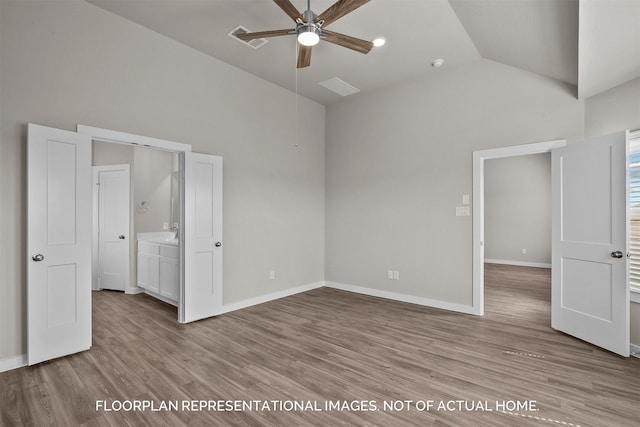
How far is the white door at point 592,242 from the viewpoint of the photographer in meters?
2.90

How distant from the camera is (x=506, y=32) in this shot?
3217 mm

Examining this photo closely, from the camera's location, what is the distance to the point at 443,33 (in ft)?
11.4

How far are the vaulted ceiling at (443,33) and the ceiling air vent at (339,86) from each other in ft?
1.27

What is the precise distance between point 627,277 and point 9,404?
16.9 ft

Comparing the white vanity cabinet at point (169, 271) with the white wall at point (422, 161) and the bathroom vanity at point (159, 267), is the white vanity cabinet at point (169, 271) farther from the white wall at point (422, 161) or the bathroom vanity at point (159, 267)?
the white wall at point (422, 161)

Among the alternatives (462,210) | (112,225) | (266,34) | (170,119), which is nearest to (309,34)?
(266,34)

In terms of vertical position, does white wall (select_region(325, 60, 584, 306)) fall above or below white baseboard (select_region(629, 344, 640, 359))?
above

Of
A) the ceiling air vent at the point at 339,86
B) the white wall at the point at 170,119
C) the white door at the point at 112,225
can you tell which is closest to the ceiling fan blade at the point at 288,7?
the white wall at the point at 170,119

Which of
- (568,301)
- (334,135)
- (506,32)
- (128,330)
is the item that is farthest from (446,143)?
(128,330)

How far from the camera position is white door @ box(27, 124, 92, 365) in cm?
267

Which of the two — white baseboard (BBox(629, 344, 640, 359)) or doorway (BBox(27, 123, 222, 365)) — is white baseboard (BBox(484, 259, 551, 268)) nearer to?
white baseboard (BBox(629, 344, 640, 359))

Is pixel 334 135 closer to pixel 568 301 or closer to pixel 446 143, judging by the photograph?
pixel 446 143

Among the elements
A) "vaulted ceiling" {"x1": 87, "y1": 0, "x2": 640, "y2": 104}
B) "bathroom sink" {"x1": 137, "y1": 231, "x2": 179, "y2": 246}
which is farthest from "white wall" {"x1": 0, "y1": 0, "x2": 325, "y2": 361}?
"bathroom sink" {"x1": 137, "y1": 231, "x2": 179, "y2": 246}

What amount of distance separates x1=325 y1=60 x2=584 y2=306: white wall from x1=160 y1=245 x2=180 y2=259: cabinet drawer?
8.70 feet
